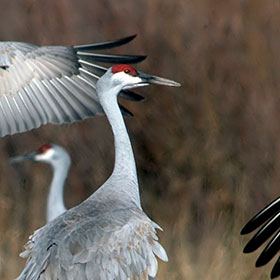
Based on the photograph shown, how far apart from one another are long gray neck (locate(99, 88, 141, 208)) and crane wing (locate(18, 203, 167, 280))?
0.22 meters

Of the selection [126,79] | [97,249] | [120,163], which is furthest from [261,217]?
[97,249]

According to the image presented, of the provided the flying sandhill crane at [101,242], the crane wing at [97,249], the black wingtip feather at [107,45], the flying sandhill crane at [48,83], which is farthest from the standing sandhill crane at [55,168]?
the crane wing at [97,249]

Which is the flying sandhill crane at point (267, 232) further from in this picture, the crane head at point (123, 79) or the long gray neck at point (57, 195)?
the long gray neck at point (57, 195)

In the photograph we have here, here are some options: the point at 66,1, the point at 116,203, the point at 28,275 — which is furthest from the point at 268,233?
the point at 66,1

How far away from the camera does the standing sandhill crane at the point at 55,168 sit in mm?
7469

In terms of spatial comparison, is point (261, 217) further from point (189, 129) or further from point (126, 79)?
point (189, 129)

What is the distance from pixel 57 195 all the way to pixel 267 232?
192 centimetres

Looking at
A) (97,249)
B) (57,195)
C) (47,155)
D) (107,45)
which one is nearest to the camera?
(97,249)

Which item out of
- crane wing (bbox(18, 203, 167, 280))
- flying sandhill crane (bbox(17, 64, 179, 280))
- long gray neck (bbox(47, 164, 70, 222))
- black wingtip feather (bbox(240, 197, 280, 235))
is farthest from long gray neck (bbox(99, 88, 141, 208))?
long gray neck (bbox(47, 164, 70, 222))

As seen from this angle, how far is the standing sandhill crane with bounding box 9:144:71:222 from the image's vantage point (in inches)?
294

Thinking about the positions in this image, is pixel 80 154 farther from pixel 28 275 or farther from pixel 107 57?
pixel 28 275

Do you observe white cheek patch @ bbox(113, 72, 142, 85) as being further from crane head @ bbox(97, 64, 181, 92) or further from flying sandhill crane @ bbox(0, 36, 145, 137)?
flying sandhill crane @ bbox(0, 36, 145, 137)

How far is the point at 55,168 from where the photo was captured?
315 inches

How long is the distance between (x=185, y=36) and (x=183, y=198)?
134cm
